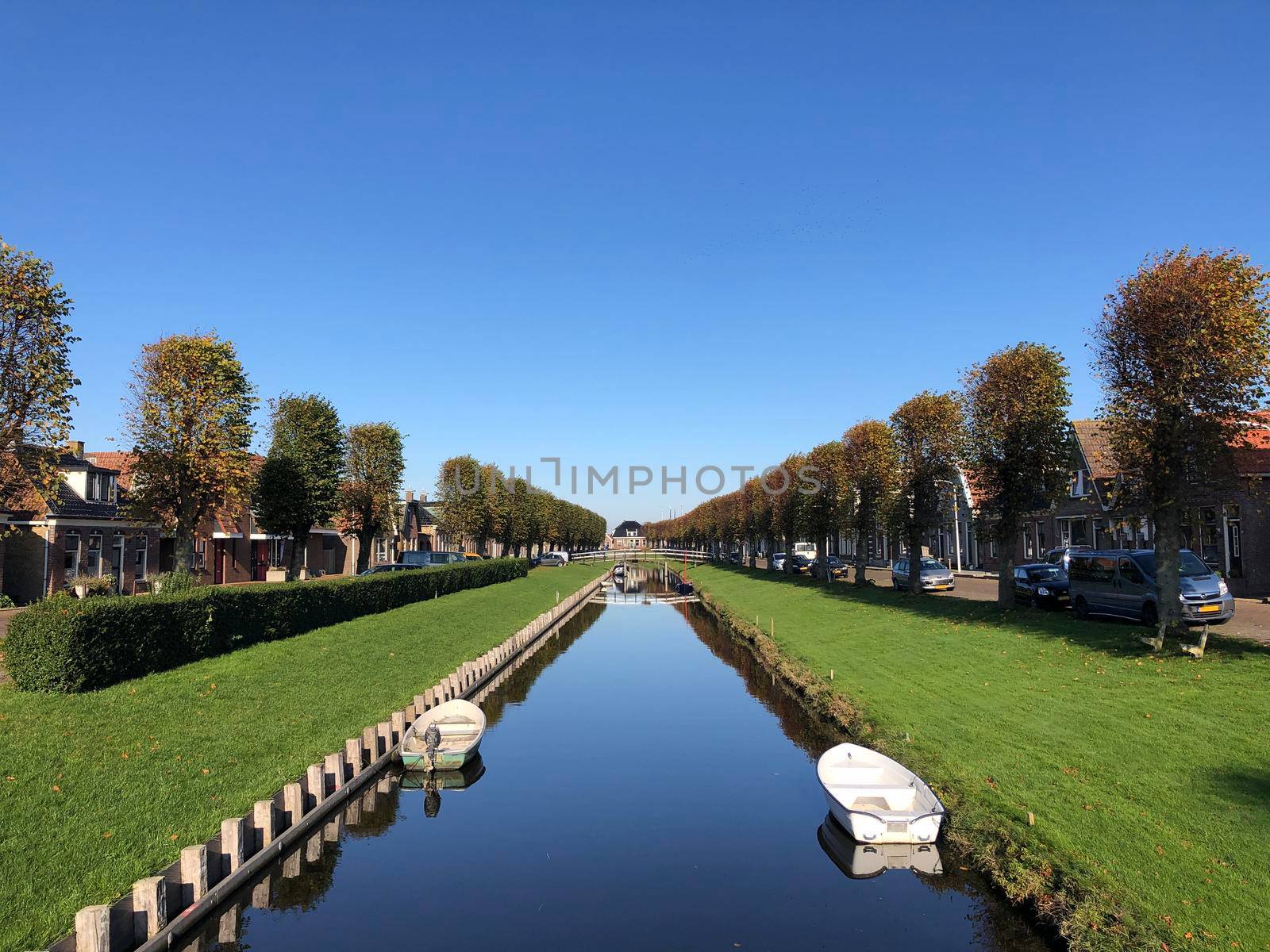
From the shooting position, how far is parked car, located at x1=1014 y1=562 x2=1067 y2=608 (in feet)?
96.4

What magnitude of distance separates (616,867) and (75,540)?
34803 millimetres

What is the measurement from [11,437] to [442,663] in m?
13.3

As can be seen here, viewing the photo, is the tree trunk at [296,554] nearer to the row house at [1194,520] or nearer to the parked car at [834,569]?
the parked car at [834,569]

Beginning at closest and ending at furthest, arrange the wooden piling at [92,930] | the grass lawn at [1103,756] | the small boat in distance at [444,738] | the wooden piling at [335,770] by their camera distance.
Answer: the wooden piling at [92,930], the grass lawn at [1103,756], the wooden piling at [335,770], the small boat in distance at [444,738]

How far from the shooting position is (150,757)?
12844mm

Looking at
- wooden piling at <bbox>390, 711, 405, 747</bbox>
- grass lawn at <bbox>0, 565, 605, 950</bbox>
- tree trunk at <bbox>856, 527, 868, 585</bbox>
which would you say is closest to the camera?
grass lawn at <bbox>0, 565, 605, 950</bbox>

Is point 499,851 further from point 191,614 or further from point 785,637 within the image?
point 785,637

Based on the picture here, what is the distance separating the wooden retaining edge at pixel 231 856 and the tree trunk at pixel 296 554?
A: 2483 centimetres

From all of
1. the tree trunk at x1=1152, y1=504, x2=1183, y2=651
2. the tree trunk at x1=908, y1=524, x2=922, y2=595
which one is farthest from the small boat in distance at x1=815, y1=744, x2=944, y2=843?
the tree trunk at x1=908, y1=524, x2=922, y2=595

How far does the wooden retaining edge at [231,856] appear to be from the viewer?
869 cm

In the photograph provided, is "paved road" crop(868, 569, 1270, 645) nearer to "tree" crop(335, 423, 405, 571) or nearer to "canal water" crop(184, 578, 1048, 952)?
"canal water" crop(184, 578, 1048, 952)

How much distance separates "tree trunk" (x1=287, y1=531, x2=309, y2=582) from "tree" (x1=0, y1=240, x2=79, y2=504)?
21463 millimetres

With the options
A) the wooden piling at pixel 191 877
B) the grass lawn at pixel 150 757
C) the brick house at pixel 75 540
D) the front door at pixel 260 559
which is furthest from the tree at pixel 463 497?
the wooden piling at pixel 191 877

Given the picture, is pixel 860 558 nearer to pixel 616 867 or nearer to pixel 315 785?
pixel 616 867
